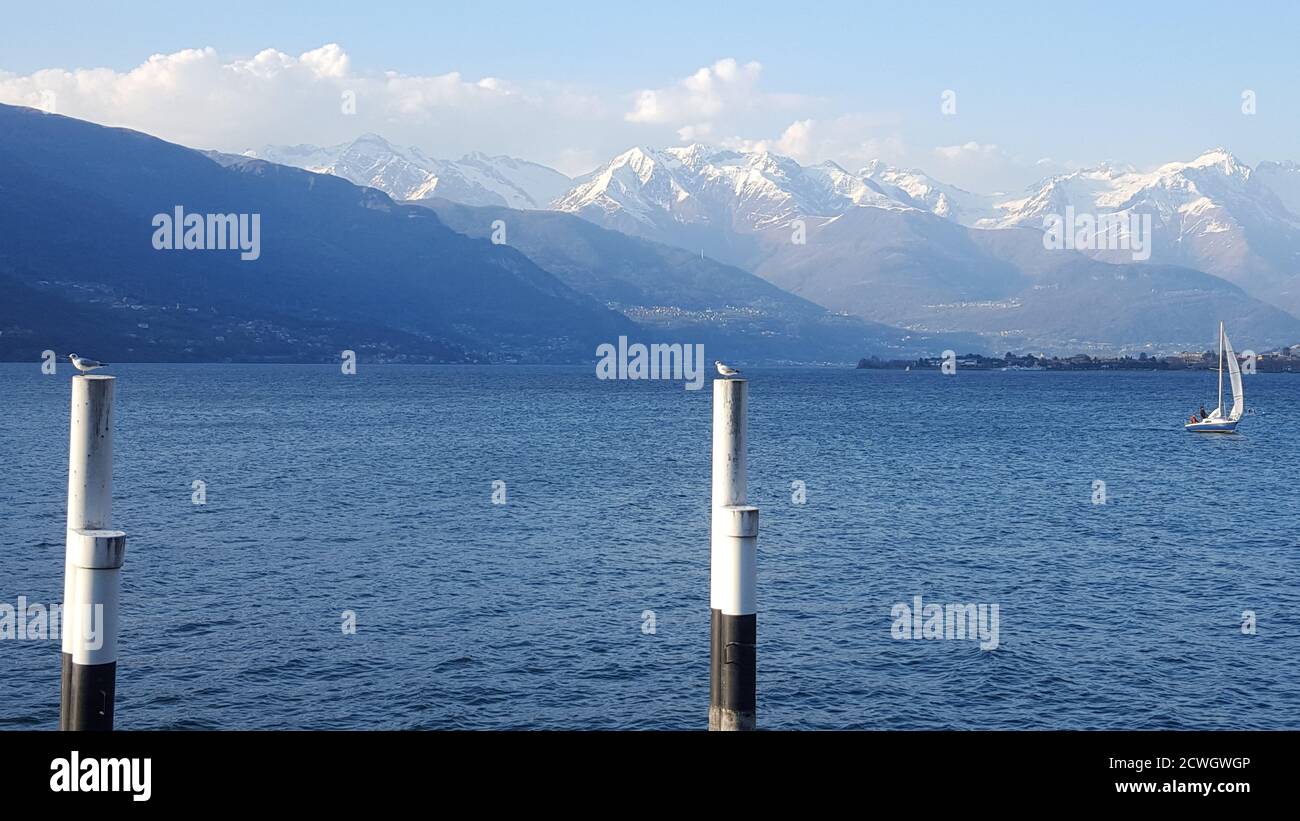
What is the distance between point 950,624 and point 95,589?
37.5 meters

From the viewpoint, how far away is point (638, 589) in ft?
175

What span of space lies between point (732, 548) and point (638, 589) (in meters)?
38.0

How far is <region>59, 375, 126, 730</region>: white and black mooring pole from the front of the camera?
49.5 ft

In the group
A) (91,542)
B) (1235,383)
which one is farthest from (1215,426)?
(91,542)

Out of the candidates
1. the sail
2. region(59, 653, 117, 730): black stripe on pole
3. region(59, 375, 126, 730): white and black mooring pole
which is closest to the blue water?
region(59, 653, 117, 730): black stripe on pole

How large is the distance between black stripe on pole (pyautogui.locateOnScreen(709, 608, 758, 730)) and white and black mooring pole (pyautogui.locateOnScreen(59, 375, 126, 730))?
23.0ft

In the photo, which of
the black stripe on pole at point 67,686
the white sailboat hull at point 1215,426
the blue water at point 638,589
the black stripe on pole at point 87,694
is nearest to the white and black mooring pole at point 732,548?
the black stripe on pole at point 87,694

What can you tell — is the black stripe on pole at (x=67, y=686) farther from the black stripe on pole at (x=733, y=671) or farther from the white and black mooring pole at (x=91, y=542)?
the black stripe on pole at (x=733, y=671)

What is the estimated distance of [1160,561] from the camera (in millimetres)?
63188

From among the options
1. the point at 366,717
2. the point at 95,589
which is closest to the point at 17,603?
the point at 366,717

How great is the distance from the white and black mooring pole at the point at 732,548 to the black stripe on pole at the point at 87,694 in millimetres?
7192

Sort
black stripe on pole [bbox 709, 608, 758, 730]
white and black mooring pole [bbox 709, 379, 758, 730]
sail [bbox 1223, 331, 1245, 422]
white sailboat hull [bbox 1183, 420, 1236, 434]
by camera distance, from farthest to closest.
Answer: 1. sail [bbox 1223, 331, 1245, 422]
2. white sailboat hull [bbox 1183, 420, 1236, 434]
3. black stripe on pole [bbox 709, 608, 758, 730]
4. white and black mooring pole [bbox 709, 379, 758, 730]

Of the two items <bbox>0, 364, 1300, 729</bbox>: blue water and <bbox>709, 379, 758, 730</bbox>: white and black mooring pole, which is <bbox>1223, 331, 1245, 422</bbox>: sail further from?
<bbox>709, 379, 758, 730</bbox>: white and black mooring pole

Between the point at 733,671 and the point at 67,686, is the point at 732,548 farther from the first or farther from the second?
the point at 67,686
